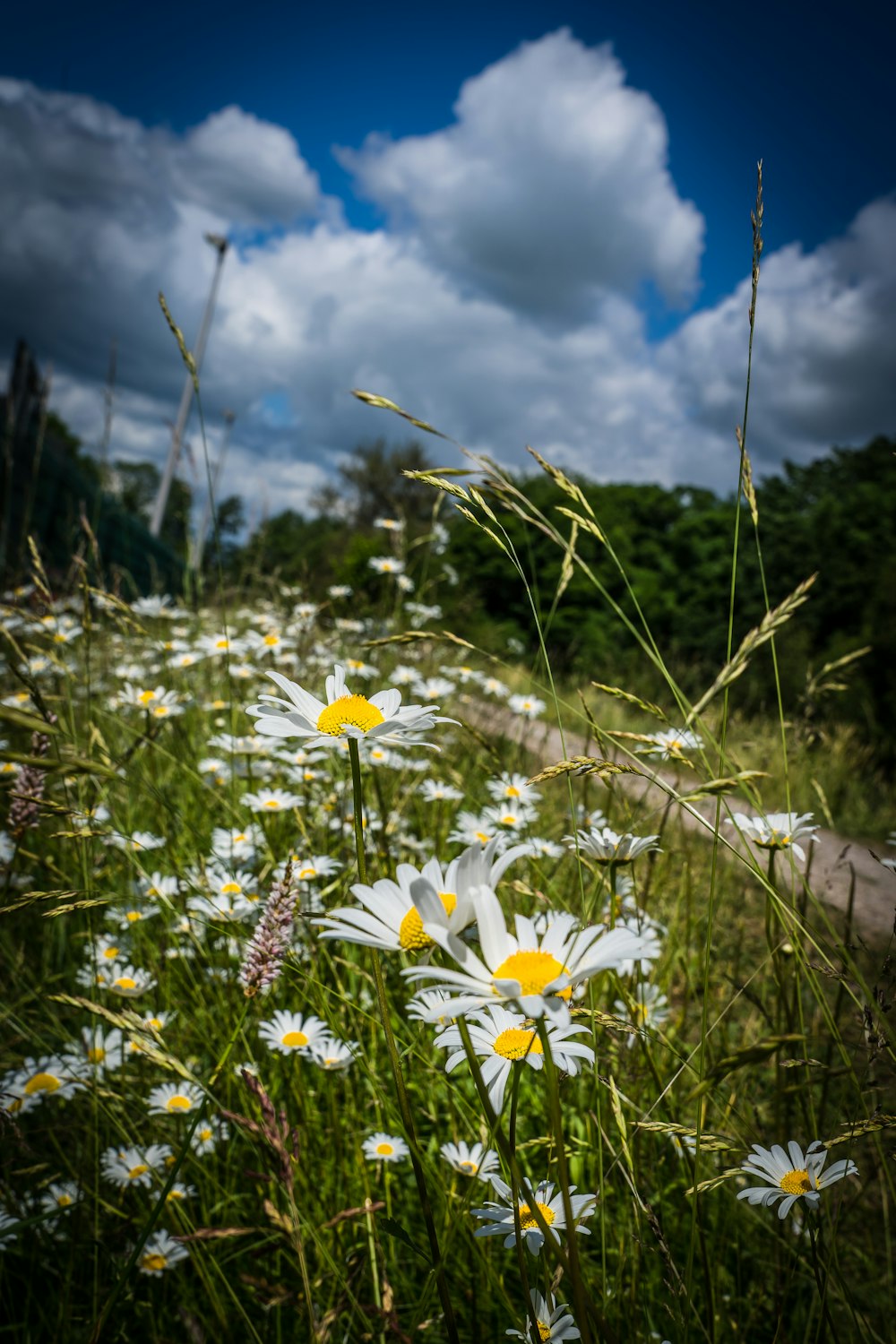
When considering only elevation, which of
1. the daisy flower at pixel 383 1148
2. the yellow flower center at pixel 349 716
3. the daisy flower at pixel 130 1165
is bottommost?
the daisy flower at pixel 130 1165

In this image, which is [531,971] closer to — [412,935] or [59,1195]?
[412,935]

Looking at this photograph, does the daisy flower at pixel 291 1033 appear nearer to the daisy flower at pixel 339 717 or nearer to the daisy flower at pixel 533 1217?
the daisy flower at pixel 533 1217

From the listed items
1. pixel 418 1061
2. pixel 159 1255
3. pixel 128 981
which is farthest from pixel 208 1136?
pixel 418 1061

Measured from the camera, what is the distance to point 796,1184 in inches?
29.6

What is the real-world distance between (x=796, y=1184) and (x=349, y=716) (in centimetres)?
67

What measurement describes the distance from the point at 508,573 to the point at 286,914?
15934mm

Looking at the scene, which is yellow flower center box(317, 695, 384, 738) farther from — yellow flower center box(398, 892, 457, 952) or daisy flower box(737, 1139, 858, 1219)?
daisy flower box(737, 1139, 858, 1219)

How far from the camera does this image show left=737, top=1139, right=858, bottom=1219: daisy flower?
2.35 ft

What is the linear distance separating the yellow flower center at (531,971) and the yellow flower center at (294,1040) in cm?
87

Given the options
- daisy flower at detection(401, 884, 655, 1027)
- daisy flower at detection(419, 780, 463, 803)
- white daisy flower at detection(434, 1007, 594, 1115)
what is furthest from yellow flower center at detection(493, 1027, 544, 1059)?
daisy flower at detection(419, 780, 463, 803)

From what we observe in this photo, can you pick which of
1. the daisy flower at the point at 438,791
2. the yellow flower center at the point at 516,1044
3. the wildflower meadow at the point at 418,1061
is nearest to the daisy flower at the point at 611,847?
the wildflower meadow at the point at 418,1061

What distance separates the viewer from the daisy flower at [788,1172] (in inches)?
28.1

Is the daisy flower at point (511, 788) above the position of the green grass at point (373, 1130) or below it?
above

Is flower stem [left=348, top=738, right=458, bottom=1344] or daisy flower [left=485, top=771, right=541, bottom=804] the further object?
daisy flower [left=485, top=771, right=541, bottom=804]
